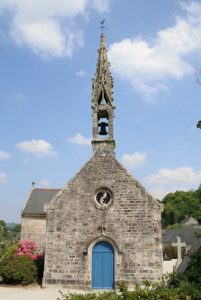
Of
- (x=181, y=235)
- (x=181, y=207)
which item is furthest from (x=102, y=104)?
(x=181, y=207)

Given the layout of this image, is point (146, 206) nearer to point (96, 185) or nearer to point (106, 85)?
point (96, 185)

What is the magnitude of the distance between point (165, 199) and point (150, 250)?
78703 millimetres

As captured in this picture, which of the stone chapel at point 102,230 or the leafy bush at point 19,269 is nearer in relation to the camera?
the stone chapel at point 102,230

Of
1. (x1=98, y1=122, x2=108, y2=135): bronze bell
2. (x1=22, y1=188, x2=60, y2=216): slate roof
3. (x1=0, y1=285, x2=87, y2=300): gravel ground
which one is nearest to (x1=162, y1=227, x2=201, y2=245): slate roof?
(x1=22, y1=188, x2=60, y2=216): slate roof

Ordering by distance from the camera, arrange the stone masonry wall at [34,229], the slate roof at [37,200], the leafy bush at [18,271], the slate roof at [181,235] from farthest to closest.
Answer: the slate roof at [181,235] < the slate roof at [37,200] < the stone masonry wall at [34,229] < the leafy bush at [18,271]

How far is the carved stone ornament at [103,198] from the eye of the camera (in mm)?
17453

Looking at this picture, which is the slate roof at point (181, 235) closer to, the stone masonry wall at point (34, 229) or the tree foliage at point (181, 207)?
the tree foliage at point (181, 207)

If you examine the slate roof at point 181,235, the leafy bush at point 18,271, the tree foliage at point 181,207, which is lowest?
the leafy bush at point 18,271

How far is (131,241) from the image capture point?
16844 mm

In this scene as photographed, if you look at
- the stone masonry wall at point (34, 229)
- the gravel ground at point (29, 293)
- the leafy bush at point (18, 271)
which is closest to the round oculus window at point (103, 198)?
the gravel ground at point (29, 293)

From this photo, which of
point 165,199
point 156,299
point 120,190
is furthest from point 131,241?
point 165,199

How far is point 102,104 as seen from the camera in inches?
782

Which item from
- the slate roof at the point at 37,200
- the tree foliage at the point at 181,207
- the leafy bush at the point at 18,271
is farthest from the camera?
the tree foliage at the point at 181,207

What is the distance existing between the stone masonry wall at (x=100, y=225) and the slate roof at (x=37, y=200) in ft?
30.6
